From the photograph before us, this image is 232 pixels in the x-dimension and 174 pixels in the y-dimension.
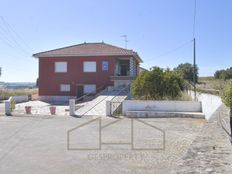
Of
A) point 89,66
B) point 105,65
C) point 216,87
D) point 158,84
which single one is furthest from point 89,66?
point 216,87

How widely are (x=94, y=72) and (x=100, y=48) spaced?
325cm

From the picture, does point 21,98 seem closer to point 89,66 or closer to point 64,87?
point 64,87

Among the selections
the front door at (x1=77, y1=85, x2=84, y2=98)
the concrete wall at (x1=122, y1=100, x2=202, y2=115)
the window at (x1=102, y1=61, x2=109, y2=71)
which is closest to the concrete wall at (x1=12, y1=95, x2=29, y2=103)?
the front door at (x1=77, y1=85, x2=84, y2=98)

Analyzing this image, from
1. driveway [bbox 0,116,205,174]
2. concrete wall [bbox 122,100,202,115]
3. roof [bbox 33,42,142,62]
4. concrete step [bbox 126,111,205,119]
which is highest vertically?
roof [bbox 33,42,142,62]

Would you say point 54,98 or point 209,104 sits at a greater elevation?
point 209,104

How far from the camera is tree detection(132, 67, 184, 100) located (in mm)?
21719

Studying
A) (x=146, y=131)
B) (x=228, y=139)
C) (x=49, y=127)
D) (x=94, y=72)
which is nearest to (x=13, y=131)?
(x=49, y=127)

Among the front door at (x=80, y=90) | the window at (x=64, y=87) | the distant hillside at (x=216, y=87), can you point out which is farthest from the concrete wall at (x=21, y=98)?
the distant hillside at (x=216, y=87)

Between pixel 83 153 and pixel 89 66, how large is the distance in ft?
77.3

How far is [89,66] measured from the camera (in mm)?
32156

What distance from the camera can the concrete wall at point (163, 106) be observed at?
1952cm
